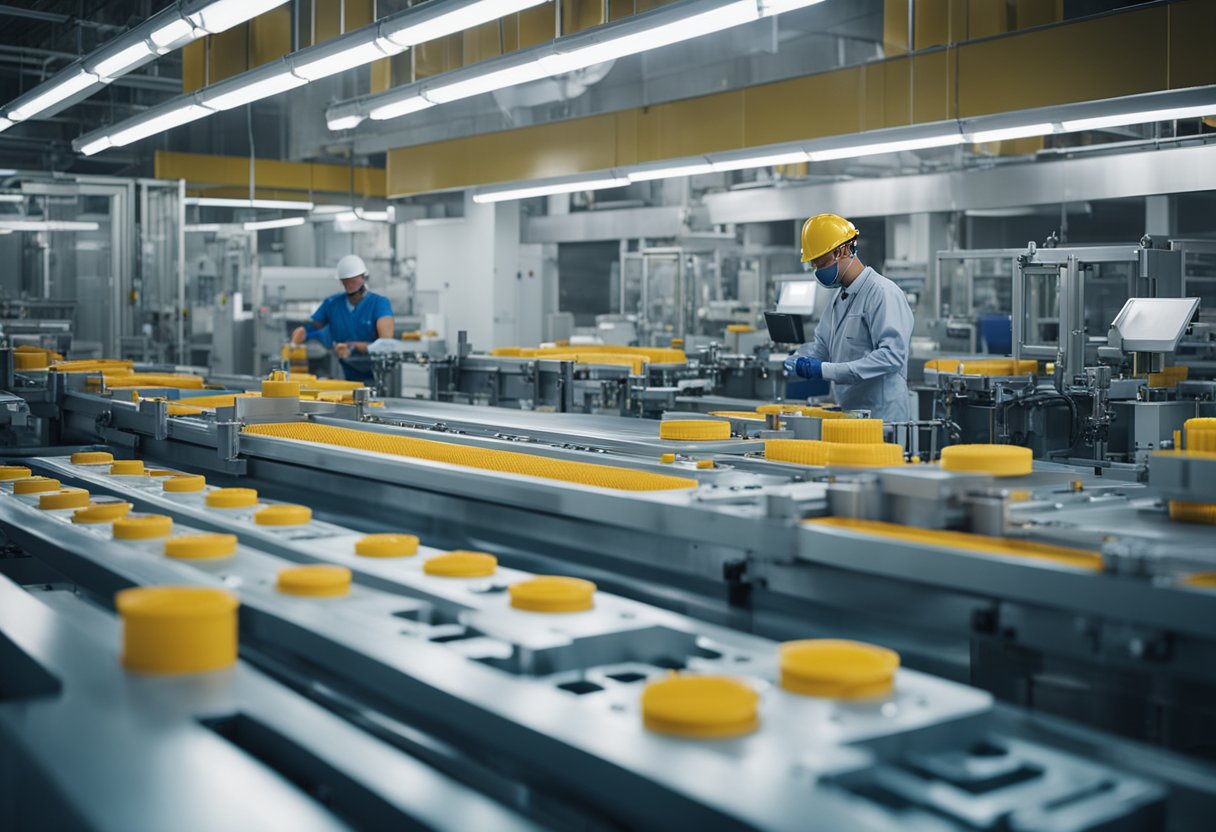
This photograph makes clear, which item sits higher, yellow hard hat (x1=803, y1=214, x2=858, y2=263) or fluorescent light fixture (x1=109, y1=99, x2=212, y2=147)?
fluorescent light fixture (x1=109, y1=99, x2=212, y2=147)

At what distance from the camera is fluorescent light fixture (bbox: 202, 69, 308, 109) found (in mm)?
6230

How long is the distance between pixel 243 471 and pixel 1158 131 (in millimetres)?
7169

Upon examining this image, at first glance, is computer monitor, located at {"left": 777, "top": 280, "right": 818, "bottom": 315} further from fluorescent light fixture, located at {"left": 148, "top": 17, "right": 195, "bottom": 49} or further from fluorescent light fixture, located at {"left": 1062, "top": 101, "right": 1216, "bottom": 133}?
fluorescent light fixture, located at {"left": 148, "top": 17, "right": 195, "bottom": 49}

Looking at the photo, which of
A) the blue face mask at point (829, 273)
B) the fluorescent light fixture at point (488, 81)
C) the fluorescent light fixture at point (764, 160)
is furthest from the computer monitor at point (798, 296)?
the blue face mask at point (829, 273)

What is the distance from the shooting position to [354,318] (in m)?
7.68

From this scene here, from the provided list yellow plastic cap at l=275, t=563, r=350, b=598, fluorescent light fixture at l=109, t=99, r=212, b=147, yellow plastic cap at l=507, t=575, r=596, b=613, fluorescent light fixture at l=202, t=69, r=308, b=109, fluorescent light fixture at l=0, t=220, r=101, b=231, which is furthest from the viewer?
fluorescent light fixture at l=0, t=220, r=101, b=231

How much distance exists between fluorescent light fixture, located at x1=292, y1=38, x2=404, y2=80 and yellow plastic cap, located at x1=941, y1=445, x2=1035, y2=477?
3859 millimetres

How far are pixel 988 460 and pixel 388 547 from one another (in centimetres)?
117

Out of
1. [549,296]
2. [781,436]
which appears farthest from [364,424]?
[549,296]

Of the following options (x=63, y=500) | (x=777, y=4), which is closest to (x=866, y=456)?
(x=63, y=500)

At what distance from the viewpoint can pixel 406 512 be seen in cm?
344

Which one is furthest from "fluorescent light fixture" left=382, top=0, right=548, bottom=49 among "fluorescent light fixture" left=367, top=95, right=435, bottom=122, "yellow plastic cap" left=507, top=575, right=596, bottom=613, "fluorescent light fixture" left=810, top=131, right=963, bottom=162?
"yellow plastic cap" left=507, top=575, right=596, bottom=613

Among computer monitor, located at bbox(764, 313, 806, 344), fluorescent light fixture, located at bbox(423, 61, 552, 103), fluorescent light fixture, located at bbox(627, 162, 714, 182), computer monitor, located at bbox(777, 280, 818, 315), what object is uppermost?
fluorescent light fixture, located at bbox(423, 61, 552, 103)

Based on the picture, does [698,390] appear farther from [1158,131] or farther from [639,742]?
[639,742]
